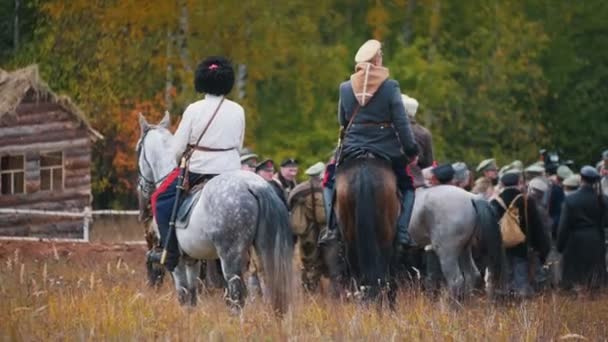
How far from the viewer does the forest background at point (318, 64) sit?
124 ft

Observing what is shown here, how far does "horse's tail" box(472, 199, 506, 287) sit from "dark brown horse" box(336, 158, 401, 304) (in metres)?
3.84

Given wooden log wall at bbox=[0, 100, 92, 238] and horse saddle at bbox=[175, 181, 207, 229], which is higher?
horse saddle at bbox=[175, 181, 207, 229]

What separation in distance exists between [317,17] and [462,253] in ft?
74.0

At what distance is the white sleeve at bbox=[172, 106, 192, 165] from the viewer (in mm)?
15492

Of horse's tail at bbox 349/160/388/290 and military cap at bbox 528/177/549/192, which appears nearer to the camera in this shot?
horse's tail at bbox 349/160/388/290

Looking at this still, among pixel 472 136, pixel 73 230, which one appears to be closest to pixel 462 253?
pixel 73 230

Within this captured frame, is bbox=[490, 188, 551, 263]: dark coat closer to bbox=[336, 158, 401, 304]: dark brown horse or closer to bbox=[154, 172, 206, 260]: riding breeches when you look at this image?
bbox=[336, 158, 401, 304]: dark brown horse

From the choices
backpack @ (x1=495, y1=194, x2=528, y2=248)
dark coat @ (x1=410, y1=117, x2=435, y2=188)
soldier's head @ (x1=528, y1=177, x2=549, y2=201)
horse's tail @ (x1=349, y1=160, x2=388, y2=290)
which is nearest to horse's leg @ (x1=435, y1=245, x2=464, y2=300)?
dark coat @ (x1=410, y1=117, x2=435, y2=188)

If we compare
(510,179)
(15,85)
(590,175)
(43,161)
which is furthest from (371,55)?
(43,161)

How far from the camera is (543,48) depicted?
45250 millimetres

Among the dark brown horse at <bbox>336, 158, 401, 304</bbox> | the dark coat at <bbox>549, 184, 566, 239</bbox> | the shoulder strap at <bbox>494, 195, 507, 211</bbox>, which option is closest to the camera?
the dark brown horse at <bbox>336, 158, 401, 304</bbox>

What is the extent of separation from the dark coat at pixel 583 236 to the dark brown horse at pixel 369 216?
715 centimetres

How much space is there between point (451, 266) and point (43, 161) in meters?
19.0

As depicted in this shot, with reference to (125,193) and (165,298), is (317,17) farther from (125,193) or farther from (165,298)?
(165,298)
